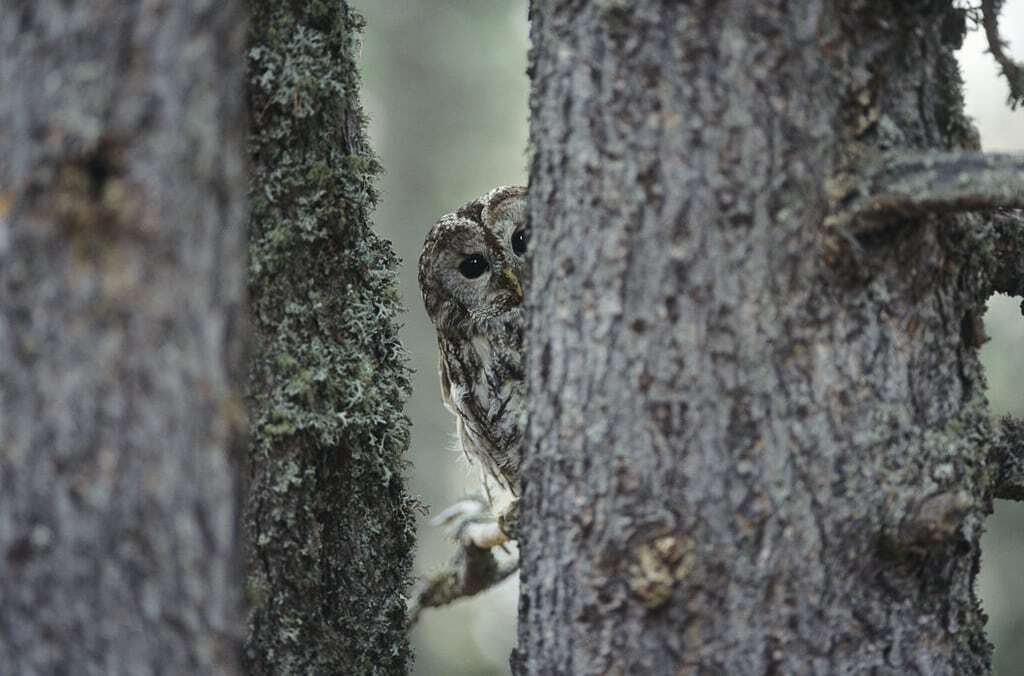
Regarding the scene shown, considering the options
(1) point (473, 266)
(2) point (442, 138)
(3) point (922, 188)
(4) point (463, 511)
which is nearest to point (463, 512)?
(4) point (463, 511)

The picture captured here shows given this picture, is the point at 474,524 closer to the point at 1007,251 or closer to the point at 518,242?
the point at 518,242

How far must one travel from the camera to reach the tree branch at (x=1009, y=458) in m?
1.85

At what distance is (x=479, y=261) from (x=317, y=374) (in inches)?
45.7

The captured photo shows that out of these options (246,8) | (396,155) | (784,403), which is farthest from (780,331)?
(396,155)

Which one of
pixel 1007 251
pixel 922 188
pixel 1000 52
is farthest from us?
pixel 1007 251

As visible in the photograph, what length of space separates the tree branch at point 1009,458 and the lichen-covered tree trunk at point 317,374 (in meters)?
1.27

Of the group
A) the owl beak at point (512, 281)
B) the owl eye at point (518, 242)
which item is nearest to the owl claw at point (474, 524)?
the owl beak at point (512, 281)

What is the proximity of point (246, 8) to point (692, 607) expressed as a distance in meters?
1.53

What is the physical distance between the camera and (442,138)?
8367 mm

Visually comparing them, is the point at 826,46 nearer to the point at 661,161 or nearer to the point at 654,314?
the point at 661,161

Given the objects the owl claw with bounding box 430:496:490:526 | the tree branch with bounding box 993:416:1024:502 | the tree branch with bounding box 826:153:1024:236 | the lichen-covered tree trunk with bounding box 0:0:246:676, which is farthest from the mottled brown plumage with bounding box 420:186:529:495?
the lichen-covered tree trunk with bounding box 0:0:246:676

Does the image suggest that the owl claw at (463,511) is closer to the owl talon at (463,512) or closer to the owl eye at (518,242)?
the owl talon at (463,512)

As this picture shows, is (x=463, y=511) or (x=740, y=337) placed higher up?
(x=463, y=511)

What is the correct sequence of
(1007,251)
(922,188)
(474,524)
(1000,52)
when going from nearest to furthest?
(922,188), (1000,52), (1007,251), (474,524)
